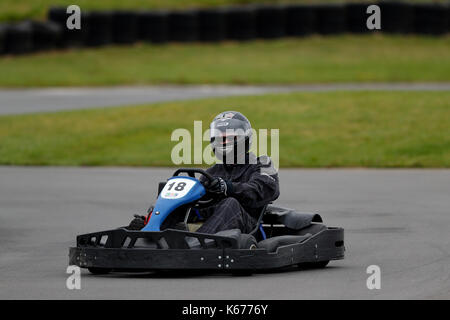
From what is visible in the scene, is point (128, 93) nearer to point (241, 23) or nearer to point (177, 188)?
point (241, 23)

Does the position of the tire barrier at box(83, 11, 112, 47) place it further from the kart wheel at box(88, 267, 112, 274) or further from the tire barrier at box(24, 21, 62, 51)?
the kart wheel at box(88, 267, 112, 274)

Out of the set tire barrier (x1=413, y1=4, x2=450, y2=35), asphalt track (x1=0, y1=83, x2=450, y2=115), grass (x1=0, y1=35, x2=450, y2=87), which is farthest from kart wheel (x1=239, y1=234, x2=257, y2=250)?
tire barrier (x1=413, y1=4, x2=450, y2=35)

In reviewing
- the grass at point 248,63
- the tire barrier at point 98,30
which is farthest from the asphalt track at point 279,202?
the tire barrier at point 98,30

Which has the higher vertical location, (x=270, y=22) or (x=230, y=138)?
(x=270, y=22)

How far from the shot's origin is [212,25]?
3009 cm

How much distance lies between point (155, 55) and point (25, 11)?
4264 mm

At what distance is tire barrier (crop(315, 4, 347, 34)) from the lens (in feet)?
97.0

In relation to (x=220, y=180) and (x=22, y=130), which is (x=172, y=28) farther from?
(x=220, y=180)

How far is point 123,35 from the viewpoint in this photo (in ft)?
97.8

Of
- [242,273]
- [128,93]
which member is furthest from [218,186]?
[128,93]

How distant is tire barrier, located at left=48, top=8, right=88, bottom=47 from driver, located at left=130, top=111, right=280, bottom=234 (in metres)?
21.4

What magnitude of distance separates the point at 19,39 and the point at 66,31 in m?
1.53
